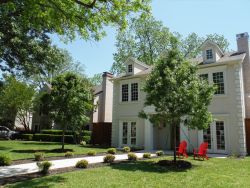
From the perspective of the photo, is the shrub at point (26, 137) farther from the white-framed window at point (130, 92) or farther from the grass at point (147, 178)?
the grass at point (147, 178)

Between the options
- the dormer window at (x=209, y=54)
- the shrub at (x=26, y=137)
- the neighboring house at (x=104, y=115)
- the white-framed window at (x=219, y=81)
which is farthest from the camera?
the shrub at (x=26, y=137)

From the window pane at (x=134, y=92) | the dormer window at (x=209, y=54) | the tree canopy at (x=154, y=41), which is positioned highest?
the tree canopy at (x=154, y=41)

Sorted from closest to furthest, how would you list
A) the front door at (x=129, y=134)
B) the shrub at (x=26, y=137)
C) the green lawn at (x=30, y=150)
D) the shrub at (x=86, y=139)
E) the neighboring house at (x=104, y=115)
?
the green lawn at (x=30, y=150) < the front door at (x=129, y=134) < the neighboring house at (x=104, y=115) < the shrub at (x=86, y=139) < the shrub at (x=26, y=137)

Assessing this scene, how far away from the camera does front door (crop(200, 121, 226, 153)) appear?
1745 cm

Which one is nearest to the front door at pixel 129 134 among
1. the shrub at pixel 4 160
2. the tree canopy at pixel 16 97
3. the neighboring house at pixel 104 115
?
the neighboring house at pixel 104 115

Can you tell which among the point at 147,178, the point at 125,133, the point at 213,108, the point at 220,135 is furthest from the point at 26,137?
the point at 147,178

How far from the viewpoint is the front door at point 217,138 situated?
17.5 metres

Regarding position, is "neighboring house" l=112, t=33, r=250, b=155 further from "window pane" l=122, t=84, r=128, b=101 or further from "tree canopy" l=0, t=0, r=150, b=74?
"tree canopy" l=0, t=0, r=150, b=74

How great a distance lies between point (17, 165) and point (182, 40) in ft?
124

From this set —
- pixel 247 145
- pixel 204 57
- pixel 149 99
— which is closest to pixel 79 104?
pixel 149 99

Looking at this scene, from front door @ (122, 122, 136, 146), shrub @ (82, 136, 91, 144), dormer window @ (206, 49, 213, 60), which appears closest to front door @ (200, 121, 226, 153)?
dormer window @ (206, 49, 213, 60)

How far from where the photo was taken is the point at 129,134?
900 inches

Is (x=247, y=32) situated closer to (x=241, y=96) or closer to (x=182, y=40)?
(x=241, y=96)

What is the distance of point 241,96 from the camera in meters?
17.4
